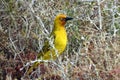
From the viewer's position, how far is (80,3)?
6.93 metres

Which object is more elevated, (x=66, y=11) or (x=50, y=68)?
(x=66, y=11)

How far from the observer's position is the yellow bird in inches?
236

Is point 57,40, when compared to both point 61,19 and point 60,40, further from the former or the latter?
point 61,19

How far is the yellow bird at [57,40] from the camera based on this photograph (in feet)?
19.6

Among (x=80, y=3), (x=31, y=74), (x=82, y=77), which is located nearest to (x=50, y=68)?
(x=31, y=74)

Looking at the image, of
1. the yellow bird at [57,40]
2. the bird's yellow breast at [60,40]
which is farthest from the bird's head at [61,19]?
the bird's yellow breast at [60,40]

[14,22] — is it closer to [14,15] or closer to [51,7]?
[14,15]

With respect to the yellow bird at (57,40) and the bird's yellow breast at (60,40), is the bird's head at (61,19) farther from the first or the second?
the bird's yellow breast at (60,40)

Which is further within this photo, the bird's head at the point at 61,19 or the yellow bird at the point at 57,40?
the bird's head at the point at 61,19

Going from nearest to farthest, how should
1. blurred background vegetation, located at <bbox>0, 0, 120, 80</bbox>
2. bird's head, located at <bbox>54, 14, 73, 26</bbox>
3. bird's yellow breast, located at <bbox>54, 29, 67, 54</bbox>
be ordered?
blurred background vegetation, located at <bbox>0, 0, 120, 80</bbox> < bird's yellow breast, located at <bbox>54, 29, 67, 54</bbox> < bird's head, located at <bbox>54, 14, 73, 26</bbox>

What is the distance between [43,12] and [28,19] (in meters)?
0.22

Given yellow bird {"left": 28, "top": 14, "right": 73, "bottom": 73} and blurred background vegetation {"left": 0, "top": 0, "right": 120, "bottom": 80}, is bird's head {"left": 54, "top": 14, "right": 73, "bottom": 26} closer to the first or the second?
yellow bird {"left": 28, "top": 14, "right": 73, "bottom": 73}

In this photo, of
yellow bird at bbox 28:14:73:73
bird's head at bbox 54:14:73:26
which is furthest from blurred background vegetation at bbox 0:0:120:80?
bird's head at bbox 54:14:73:26

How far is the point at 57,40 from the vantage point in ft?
19.9
